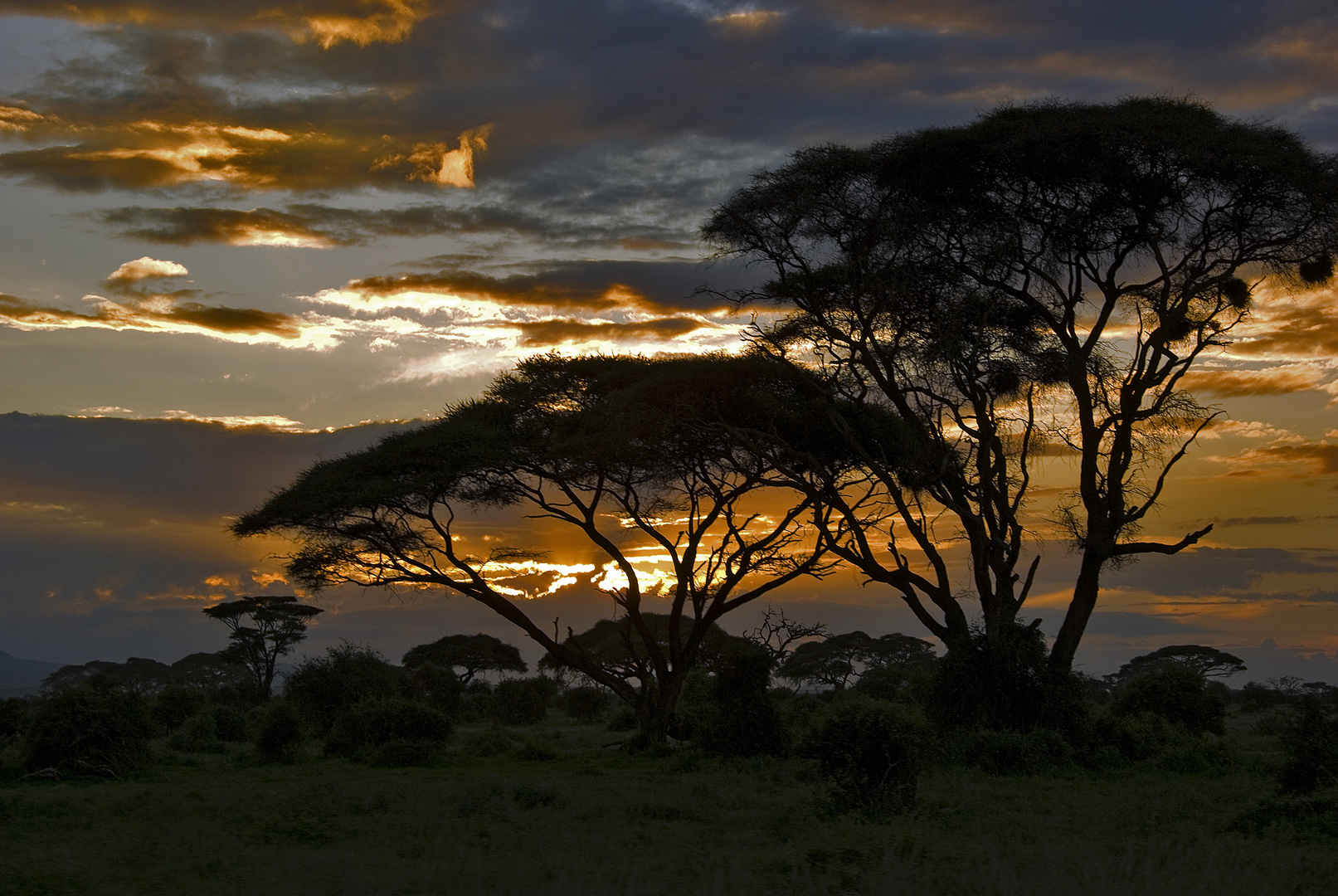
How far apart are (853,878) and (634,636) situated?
32809 mm

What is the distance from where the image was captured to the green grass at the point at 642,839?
9039 mm

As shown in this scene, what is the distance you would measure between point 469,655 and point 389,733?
1052 inches

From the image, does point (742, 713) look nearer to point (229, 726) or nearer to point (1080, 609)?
point (1080, 609)

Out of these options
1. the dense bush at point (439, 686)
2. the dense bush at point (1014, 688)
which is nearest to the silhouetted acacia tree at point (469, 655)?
the dense bush at point (439, 686)

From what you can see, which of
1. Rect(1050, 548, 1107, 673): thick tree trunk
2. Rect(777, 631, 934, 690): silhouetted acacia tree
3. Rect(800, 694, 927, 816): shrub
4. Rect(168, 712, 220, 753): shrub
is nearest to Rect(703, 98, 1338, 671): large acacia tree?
Rect(1050, 548, 1107, 673): thick tree trunk

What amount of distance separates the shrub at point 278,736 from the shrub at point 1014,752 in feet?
42.6

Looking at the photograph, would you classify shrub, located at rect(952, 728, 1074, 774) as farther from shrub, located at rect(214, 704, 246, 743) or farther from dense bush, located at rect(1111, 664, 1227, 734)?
shrub, located at rect(214, 704, 246, 743)

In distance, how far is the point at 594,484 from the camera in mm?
23844

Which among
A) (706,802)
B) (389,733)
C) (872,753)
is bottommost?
(706,802)

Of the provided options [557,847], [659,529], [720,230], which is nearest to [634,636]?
[659,529]

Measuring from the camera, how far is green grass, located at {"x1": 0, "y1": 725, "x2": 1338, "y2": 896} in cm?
904

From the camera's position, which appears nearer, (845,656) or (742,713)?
(742,713)

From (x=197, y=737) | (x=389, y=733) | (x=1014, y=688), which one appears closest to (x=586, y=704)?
(x=197, y=737)

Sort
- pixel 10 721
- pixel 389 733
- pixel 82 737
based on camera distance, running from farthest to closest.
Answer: pixel 10 721 < pixel 389 733 < pixel 82 737
